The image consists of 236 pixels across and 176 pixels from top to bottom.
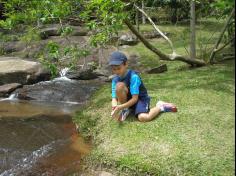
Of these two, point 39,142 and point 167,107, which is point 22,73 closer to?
point 39,142

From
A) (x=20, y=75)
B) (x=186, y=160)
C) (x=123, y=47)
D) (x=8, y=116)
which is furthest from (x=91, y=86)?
(x=186, y=160)

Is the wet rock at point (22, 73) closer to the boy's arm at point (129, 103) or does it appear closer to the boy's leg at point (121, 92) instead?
the boy's leg at point (121, 92)

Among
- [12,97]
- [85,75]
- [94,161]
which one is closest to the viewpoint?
[94,161]

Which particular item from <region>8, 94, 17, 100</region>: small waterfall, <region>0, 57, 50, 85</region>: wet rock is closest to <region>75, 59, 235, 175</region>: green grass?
<region>8, 94, 17, 100</region>: small waterfall

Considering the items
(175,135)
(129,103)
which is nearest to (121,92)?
(129,103)

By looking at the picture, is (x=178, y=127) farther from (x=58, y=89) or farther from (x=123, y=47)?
(x=123, y=47)

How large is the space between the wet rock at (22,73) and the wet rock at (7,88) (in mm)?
516

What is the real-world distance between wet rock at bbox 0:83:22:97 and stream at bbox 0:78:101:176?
5.42 ft

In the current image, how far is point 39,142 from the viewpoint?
7898mm

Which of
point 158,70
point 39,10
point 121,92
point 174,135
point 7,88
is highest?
point 39,10

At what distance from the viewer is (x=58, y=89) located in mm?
12836

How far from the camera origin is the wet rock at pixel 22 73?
1373 cm

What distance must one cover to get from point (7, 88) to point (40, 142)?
539cm

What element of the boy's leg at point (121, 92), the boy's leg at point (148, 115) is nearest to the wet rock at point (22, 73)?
the boy's leg at point (121, 92)
